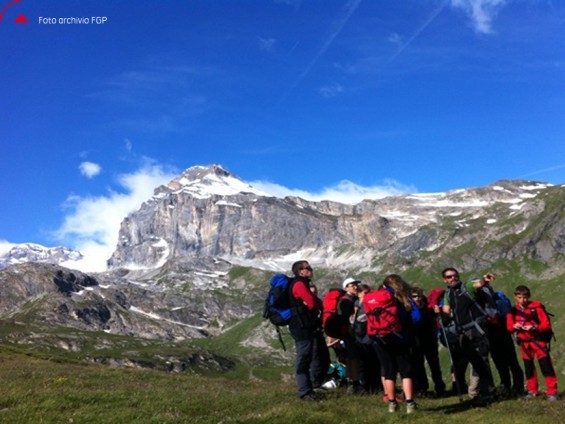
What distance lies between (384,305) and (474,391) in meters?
5.53

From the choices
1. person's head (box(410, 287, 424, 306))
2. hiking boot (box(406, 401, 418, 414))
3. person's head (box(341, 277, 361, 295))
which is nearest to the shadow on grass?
A: hiking boot (box(406, 401, 418, 414))

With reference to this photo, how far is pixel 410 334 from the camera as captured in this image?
17.5 metres

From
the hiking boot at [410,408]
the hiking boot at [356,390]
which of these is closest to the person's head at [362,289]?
the hiking boot at [356,390]

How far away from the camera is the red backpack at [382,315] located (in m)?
16.0

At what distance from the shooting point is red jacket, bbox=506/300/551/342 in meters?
19.2

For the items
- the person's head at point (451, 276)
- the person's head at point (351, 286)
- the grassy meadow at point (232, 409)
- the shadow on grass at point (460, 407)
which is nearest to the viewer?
the grassy meadow at point (232, 409)

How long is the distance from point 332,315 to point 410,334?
3.11 metres

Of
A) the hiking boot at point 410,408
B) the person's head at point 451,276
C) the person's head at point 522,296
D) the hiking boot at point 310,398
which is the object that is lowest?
the hiking boot at point 410,408

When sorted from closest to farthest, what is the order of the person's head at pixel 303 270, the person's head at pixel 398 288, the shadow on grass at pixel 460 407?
the shadow on grass at pixel 460 407
the person's head at pixel 398 288
the person's head at pixel 303 270

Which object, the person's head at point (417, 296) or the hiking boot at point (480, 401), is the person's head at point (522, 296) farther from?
the hiking boot at point (480, 401)

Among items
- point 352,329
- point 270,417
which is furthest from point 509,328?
point 270,417

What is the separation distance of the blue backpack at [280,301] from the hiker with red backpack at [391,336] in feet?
9.01

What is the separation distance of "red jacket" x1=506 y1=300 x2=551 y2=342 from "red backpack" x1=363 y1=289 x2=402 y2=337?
595cm

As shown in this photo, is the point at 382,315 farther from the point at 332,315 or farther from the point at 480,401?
the point at 480,401
